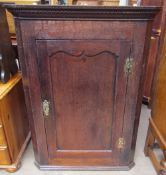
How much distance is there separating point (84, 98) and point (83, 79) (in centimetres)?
12

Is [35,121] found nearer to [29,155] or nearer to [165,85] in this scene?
[29,155]

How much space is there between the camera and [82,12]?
89cm

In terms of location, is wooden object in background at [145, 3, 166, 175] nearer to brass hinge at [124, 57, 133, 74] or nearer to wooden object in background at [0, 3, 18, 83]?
brass hinge at [124, 57, 133, 74]

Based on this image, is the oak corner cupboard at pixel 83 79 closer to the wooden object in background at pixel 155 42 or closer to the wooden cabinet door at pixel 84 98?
the wooden cabinet door at pixel 84 98

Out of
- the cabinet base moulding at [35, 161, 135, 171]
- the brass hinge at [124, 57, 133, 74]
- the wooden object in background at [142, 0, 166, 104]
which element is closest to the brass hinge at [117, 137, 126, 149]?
the cabinet base moulding at [35, 161, 135, 171]

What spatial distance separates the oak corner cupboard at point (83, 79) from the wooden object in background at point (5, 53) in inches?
10.8

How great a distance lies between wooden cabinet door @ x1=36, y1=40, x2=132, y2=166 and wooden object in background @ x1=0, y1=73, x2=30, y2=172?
0.27 meters

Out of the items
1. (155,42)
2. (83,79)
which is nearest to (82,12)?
(83,79)

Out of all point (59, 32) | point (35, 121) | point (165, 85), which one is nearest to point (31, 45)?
point (59, 32)

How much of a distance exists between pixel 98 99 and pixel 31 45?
1.59 feet

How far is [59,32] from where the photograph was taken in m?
0.95

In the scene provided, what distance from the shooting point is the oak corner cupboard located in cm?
92

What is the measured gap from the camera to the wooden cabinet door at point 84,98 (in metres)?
1.00

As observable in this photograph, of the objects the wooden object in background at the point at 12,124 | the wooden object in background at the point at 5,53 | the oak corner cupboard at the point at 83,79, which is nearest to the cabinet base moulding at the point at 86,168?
the oak corner cupboard at the point at 83,79
